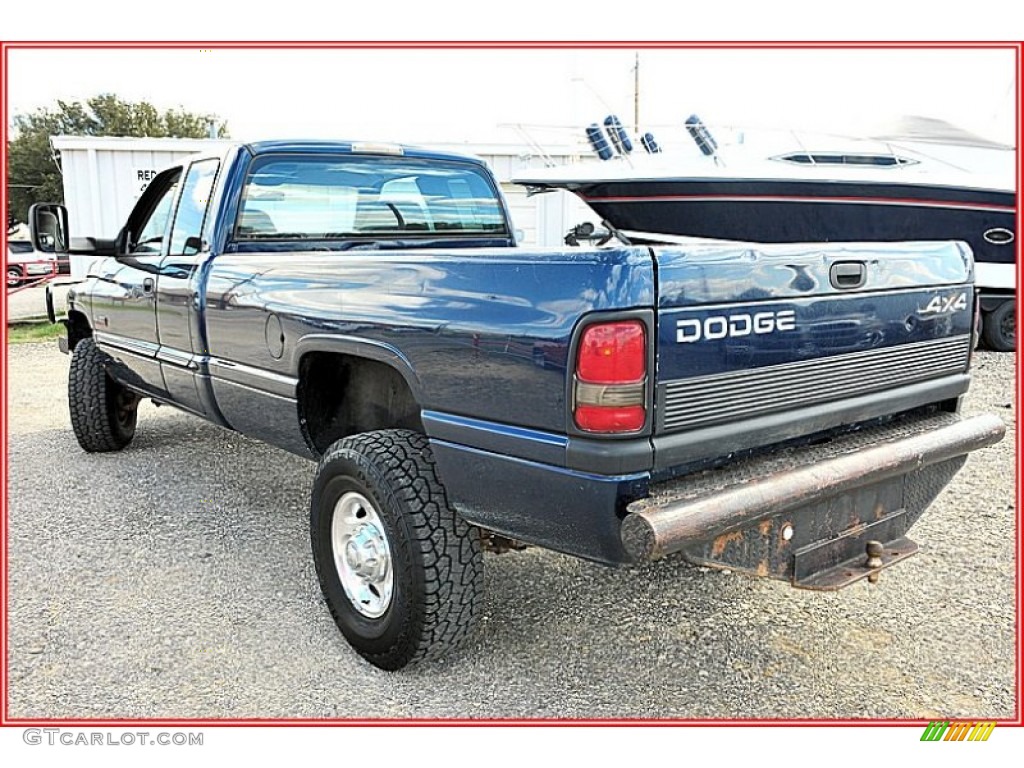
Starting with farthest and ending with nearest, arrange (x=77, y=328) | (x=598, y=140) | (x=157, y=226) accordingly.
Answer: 1. (x=598, y=140)
2. (x=77, y=328)
3. (x=157, y=226)

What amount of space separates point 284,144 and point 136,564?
81.2 inches

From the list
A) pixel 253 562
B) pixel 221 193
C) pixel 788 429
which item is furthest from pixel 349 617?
pixel 221 193

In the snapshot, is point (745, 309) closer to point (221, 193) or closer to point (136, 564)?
point (221, 193)

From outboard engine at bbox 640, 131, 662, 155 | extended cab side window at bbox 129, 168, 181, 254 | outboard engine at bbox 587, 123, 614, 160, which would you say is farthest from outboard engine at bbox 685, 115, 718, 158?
extended cab side window at bbox 129, 168, 181, 254

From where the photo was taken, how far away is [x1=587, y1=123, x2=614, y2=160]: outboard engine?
1098cm

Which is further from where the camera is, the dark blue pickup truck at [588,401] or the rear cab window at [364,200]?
the rear cab window at [364,200]

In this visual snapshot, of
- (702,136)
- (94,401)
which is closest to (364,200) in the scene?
(94,401)

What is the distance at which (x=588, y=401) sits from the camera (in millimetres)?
2430

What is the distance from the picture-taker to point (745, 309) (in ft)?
8.59

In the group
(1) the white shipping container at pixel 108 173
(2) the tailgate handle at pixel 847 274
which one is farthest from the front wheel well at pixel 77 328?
(1) the white shipping container at pixel 108 173

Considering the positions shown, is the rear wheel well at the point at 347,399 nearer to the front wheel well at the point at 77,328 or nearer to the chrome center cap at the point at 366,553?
the chrome center cap at the point at 366,553

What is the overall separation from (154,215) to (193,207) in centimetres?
76

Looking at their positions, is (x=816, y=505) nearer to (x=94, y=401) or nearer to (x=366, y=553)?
(x=366, y=553)

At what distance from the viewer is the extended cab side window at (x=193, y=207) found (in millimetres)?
4359
